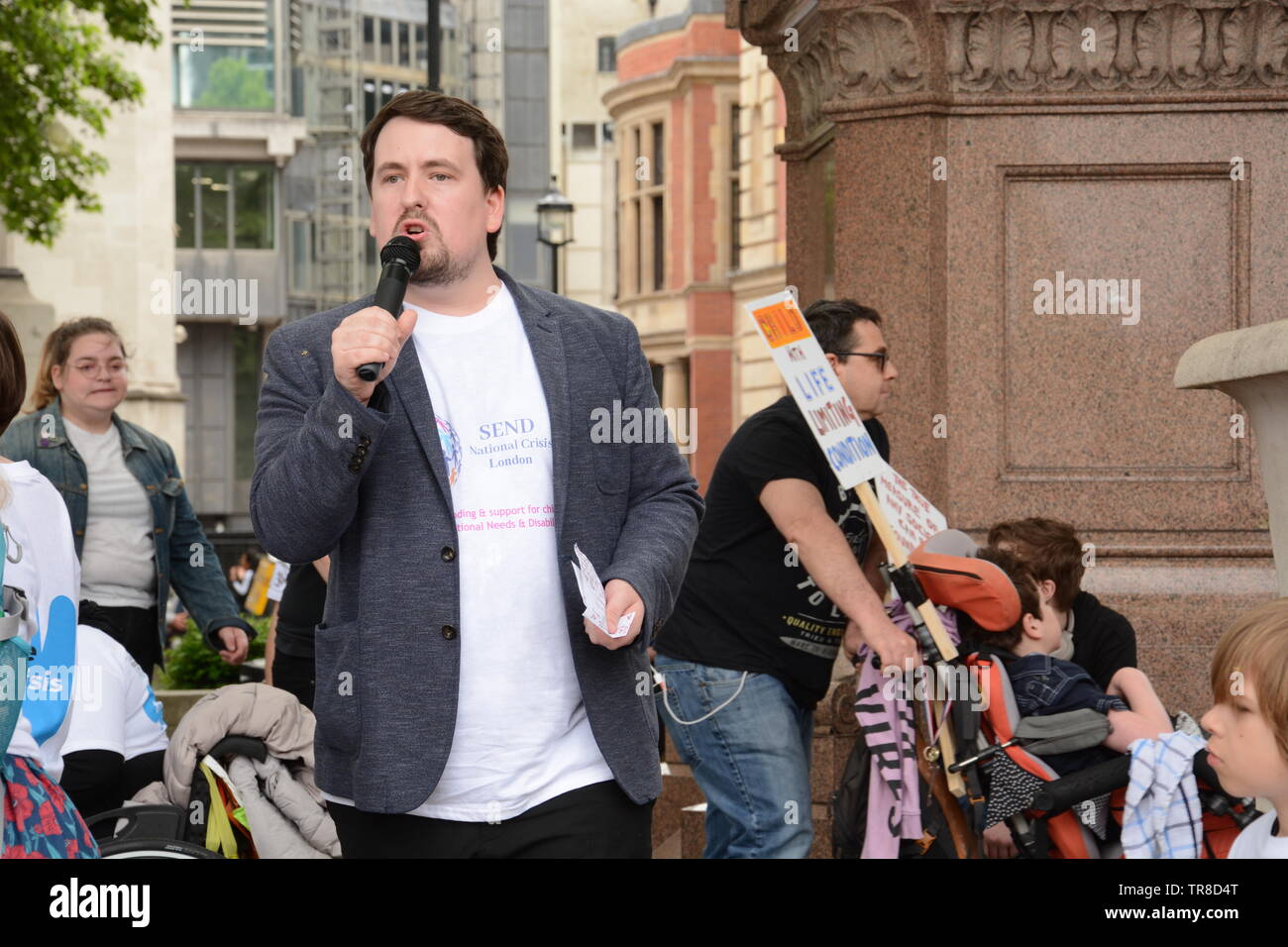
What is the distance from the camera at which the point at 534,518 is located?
3.37 metres

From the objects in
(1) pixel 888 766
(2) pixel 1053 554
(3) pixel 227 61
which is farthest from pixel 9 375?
(3) pixel 227 61

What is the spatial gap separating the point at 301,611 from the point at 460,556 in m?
3.75

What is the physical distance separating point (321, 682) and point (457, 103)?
111 cm

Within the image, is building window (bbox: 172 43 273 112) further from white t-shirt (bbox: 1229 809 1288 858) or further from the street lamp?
white t-shirt (bbox: 1229 809 1288 858)

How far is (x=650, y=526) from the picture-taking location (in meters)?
3.49

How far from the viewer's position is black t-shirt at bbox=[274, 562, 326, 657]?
690 cm

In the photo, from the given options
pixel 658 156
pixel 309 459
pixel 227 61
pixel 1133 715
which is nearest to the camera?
pixel 309 459

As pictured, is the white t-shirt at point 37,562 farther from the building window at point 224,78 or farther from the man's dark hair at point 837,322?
the building window at point 224,78

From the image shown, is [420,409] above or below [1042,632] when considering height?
above

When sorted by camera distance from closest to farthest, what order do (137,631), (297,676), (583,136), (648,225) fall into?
(297,676), (137,631), (648,225), (583,136)

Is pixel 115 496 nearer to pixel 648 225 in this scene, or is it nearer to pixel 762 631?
pixel 762 631

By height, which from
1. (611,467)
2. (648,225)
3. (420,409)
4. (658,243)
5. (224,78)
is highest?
(224,78)

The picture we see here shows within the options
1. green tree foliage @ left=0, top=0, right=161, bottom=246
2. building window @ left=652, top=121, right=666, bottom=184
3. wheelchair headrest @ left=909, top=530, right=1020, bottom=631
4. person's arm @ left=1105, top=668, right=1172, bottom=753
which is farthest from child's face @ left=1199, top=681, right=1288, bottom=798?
building window @ left=652, top=121, right=666, bottom=184

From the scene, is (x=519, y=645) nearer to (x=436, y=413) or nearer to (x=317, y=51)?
(x=436, y=413)
